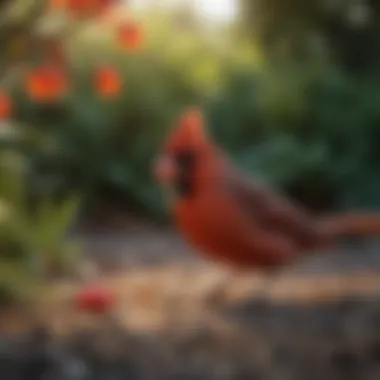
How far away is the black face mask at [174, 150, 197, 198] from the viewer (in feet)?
7.30

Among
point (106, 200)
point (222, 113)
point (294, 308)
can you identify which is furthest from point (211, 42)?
point (294, 308)

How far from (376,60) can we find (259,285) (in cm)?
138

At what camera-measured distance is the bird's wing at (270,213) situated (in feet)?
7.51

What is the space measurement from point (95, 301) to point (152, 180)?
3.54ft

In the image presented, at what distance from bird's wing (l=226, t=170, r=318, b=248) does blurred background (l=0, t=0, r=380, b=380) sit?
12cm

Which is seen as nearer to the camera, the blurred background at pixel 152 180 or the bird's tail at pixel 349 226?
the blurred background at pixel 152 180

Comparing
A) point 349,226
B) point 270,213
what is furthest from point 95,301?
point 349,226

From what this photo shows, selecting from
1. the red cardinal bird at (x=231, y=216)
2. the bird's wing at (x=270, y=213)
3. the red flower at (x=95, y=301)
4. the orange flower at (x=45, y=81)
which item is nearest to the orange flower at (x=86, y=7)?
the orange flower at (x=45, y=81)

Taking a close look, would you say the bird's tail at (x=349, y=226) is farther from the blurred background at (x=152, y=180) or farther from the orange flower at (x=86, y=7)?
the orange flower at (x=86, y=7)

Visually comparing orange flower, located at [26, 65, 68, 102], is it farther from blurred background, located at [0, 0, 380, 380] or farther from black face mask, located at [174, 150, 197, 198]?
black face mask, located at [174, 150, 197, 198]

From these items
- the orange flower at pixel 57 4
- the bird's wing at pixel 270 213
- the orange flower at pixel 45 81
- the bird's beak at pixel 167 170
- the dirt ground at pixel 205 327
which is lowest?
the dirt ground at pixel 205 327

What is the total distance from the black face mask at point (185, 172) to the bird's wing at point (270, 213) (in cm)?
8

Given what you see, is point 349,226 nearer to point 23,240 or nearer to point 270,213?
point 270,213

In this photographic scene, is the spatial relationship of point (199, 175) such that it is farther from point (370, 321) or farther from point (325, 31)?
point (325, 31)
